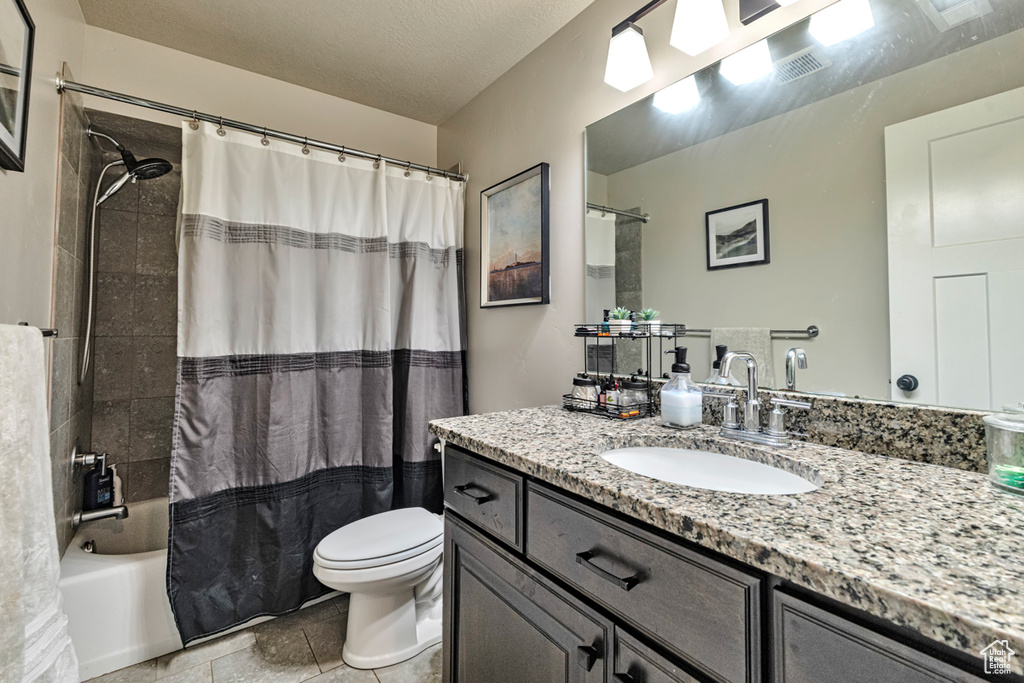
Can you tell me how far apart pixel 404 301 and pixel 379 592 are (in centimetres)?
120

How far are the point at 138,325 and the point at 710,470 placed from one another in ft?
8.05

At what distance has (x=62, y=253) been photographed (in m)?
1.50

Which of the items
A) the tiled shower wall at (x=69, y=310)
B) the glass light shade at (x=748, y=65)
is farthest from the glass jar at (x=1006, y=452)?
the tiled shower wall at (x=69, y=310)

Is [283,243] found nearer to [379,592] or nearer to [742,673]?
[379,592]

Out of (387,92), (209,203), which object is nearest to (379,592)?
(209,203)

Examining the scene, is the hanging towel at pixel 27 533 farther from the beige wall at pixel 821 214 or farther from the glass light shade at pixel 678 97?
the glass light shade at pixel 678 97

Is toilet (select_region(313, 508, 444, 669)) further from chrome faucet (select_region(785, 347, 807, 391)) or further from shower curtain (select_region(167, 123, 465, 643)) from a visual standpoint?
chrome faucet (select_region(785, 347, 807, 391))

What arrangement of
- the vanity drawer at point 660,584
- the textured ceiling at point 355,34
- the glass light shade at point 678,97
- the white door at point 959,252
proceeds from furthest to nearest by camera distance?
the textured ceiling at point 355,34 < the glass light shade at point 678,97 < the white door at point 959,252 < the vanity drawer at point 660,584

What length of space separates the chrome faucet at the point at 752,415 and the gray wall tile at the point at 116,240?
99.0 inches

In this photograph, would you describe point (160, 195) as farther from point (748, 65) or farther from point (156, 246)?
point (748, 65)

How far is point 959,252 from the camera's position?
82cm

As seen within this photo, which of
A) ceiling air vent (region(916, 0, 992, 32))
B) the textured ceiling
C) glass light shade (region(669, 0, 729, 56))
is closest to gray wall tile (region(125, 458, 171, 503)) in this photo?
the textured ceiling

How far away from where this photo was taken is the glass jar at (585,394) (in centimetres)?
134

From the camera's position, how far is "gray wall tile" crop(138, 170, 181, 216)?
6.68 ft
